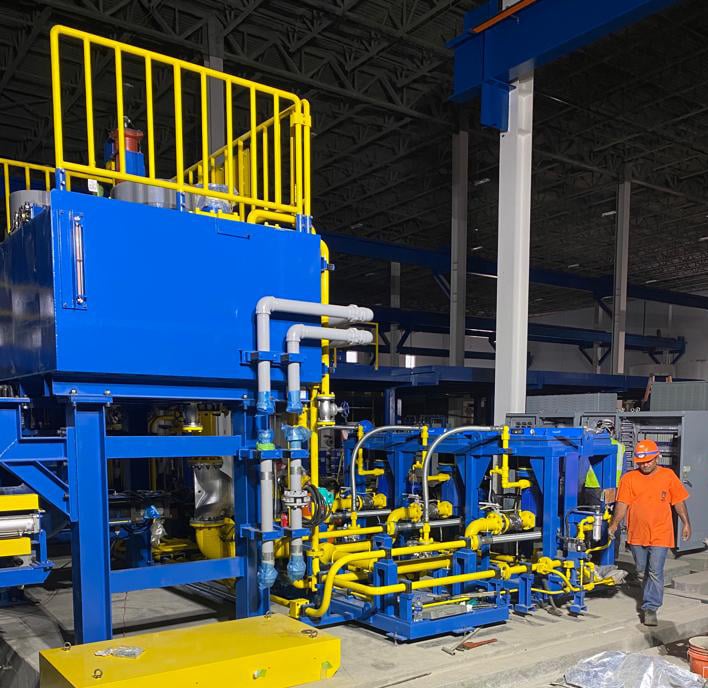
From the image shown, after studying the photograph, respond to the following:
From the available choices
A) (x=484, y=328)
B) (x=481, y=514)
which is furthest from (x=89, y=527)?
(x=484, y=328)

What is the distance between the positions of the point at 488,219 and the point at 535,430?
→ 17215mm

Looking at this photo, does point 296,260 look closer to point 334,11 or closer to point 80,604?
point 80,604

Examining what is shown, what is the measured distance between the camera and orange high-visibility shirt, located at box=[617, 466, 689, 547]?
5.85m

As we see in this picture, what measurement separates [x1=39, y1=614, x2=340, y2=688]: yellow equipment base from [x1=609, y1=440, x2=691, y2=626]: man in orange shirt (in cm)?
335

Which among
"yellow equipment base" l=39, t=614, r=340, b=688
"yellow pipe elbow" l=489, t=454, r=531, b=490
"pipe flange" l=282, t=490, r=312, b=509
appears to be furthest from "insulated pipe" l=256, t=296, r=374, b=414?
"yellow pipe elbow" l=489, t=454, r=531, b=490

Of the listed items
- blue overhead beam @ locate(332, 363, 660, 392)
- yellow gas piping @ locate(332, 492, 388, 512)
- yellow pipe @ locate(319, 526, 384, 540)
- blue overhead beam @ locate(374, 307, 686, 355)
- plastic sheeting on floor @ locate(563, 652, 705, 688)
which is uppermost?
blue overhead beam @ locate(374, 307, 686, 355)

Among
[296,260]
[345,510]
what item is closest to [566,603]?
[345,510]

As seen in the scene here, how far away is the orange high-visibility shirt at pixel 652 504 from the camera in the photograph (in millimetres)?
5848

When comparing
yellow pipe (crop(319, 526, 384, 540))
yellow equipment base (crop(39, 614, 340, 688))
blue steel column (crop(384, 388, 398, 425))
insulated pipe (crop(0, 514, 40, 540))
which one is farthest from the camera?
blue steel column (crop(384, 388, 398, 425))

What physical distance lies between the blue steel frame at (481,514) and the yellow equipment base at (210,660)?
143 centimetres

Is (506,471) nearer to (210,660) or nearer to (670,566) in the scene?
(670,566)

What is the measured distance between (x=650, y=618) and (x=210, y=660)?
413 centimetres

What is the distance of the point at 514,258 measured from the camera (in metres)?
9.23

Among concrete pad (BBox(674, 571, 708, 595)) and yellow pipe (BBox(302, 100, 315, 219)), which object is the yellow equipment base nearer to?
yellow pipe (BBox(302, 100, 315, 219))
